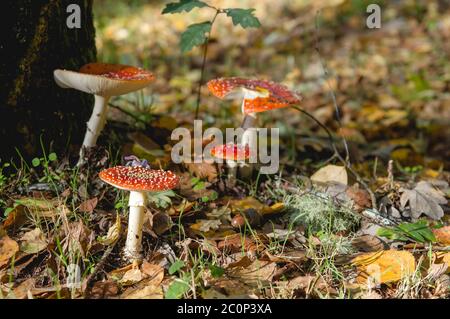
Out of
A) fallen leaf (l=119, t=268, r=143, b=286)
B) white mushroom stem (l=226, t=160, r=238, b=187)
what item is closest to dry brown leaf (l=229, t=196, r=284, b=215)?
white mushroom stem (l=226, t=160, r=238, b=187)

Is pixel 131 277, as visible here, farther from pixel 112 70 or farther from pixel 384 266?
pixel 112 70

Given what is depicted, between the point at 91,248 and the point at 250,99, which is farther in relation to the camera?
the point at 250,99

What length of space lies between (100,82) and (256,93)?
0.90 metres

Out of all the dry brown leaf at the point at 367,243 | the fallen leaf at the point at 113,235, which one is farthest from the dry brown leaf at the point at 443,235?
the fallen leaf at the point at 113,235

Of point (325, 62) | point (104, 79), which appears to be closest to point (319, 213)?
point (104, 79)

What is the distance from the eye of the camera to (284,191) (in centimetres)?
323

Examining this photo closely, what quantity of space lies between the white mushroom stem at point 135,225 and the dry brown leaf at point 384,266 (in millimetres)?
1017

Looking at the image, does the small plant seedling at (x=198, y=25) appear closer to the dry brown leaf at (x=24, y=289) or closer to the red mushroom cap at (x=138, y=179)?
the red mushroom cap at (x=138, y=179)

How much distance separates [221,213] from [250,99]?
701 millimetres

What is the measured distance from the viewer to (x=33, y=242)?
256 cm

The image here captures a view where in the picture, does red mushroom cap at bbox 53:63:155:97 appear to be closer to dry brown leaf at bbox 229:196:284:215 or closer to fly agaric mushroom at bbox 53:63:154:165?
fly agaric mushroom at bbox 53:63:154:165

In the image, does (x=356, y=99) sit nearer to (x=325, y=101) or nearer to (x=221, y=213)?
(x=325, y=101)

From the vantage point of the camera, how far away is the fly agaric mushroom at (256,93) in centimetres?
310
